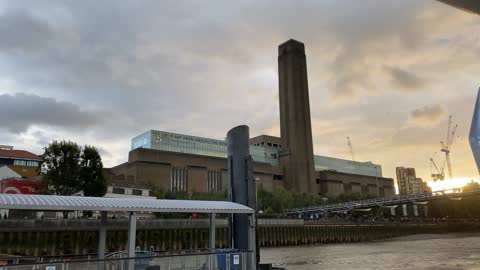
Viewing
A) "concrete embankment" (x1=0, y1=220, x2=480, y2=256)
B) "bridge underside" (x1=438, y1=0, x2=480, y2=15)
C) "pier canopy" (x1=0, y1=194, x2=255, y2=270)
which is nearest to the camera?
"pier canopy" (x1=0, y1=194, x2=255, y2=270)

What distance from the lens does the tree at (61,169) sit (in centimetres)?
6625

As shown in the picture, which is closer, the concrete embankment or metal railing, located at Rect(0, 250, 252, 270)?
metal railing, located at Rect(0, 250, 252, 270)

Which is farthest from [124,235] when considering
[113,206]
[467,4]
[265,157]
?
[265,157]

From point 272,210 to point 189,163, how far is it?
129 feet

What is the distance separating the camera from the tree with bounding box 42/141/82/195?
66250mm

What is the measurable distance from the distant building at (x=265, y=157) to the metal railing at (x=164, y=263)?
370ft

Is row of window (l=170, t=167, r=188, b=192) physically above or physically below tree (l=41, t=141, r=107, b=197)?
above

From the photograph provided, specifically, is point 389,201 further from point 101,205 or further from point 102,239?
point 101,205

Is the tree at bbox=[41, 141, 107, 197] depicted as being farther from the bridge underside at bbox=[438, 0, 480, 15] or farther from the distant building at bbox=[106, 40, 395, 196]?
Answer: the bridge underside at bbox=[438, 0, 480, 15]

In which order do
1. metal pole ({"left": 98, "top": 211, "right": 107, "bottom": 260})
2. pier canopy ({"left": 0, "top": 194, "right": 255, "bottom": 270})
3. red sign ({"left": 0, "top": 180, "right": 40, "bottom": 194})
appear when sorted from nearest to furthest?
pier canopy ({"left": 0, "top": 194, "right": 255, "bottom": 270}) → metal pole ({"left": 98, "top": 211, "right": 107, "bottom": 260}) → red sign ({"left": 0, "top": 180, "right": 40, "bottom": 194})

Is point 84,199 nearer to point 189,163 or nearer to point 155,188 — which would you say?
point 155,188

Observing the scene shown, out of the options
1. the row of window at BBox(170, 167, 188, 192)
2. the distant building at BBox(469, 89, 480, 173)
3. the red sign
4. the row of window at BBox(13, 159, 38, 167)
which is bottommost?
the distant building at BBox(469, 89, 480, 173)

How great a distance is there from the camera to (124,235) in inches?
2255

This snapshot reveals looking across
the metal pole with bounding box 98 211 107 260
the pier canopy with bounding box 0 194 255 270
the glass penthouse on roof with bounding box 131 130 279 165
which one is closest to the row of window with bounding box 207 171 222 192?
the glass penthouse on roof with bounding box 131 130 279 165
